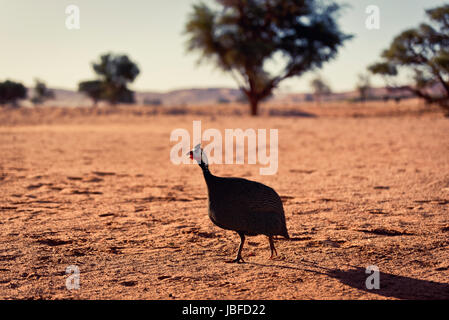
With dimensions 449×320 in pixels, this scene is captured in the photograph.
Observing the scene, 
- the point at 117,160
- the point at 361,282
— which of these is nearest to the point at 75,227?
the point at 361,282

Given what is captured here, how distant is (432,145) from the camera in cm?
1312

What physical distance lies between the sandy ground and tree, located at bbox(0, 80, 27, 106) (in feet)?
104

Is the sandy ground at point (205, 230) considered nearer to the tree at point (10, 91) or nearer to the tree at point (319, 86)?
the tree at point (10, 91)

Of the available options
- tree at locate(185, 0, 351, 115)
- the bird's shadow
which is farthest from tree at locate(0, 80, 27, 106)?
the bird's shadow

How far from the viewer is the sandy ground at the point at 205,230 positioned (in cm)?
381

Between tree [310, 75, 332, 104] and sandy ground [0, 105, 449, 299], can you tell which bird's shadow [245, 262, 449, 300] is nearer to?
sandy ground [0, 105, 449, 299]

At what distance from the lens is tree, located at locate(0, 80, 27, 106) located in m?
40.1

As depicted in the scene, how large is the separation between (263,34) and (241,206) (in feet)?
88.8

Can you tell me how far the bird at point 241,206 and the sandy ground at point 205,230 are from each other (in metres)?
0.39

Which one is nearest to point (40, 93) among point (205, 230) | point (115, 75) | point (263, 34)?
point (115, 75)

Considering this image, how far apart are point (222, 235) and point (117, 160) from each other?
725cm

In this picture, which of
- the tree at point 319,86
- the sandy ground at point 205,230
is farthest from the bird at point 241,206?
the tree at point 319,86

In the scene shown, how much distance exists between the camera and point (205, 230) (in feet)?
18.1
